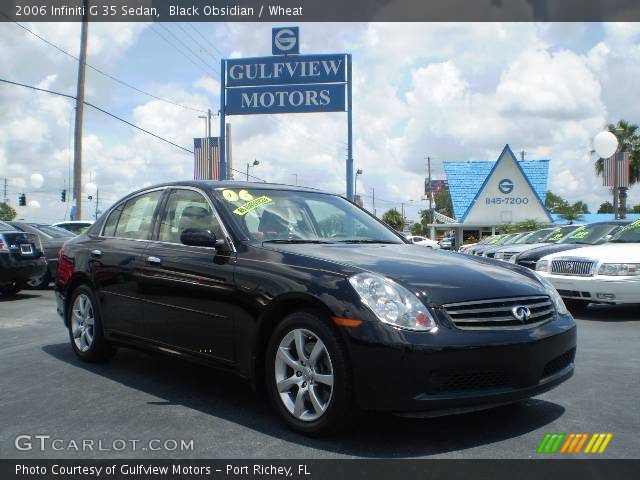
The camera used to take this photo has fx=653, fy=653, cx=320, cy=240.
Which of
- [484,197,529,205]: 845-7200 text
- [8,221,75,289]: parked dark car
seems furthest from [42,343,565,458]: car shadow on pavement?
[484,197,529,205]: 845-7200 text

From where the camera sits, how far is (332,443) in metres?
3.65

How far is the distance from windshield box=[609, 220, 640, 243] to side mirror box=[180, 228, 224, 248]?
7943mm

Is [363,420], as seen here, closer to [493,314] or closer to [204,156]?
[493,314]

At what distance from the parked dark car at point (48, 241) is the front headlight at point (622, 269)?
32.3 ft

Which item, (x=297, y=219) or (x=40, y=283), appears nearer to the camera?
(x=297, y=219)

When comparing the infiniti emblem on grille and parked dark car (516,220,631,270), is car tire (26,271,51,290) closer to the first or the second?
parked dark car (516,220,631,270)

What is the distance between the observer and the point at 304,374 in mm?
3781

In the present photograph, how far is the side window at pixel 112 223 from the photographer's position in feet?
19.3

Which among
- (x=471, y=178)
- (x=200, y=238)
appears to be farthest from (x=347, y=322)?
(x=471, y=178)

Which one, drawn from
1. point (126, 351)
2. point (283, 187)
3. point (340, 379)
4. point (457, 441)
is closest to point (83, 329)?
point (126, 351)

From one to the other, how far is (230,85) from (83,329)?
1835 cm

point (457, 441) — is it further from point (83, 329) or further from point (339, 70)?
point (339, 70)

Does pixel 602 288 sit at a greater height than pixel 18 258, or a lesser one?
lesser

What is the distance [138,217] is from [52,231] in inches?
357
